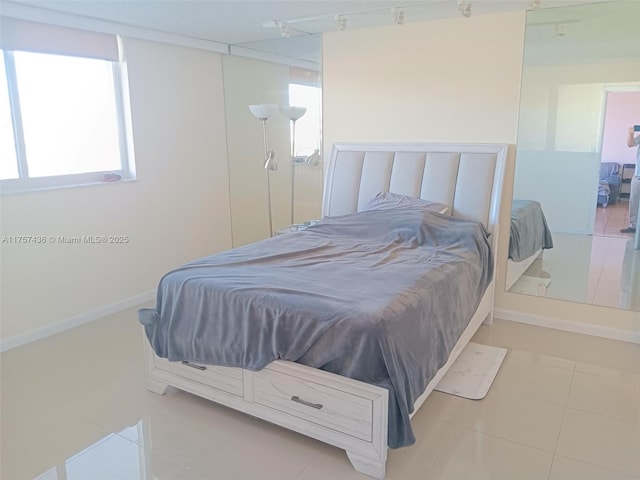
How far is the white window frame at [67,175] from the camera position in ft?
10.6

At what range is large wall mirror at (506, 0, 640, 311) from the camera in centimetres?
311

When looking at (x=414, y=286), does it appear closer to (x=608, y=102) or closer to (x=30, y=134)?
(x=608, y=102)

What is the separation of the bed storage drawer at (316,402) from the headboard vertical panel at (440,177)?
1991 mm

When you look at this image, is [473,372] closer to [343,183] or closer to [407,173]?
[407,173]

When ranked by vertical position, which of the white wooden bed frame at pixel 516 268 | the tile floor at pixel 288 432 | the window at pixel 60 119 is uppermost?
the window at pixel 60 119

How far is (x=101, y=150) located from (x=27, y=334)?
1.47 meters

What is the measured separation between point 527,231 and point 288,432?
2.30 m

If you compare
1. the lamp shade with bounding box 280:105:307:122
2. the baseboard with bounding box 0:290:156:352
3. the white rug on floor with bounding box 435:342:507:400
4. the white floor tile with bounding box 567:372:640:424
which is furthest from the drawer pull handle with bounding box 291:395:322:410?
the lamp shade with bounding box 280:105:307:122

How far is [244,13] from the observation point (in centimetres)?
337

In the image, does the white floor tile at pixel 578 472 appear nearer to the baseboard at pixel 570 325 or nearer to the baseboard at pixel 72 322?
the baseboard at pixel 570 325

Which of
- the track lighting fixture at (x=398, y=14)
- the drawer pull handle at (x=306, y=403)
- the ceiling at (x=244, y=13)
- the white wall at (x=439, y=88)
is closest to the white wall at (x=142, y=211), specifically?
the ceiling at (x=244, y=13)

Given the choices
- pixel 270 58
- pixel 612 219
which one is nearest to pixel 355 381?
pixel 612 219

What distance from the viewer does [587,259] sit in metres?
3.43

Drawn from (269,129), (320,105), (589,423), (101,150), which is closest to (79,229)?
(101,150)
